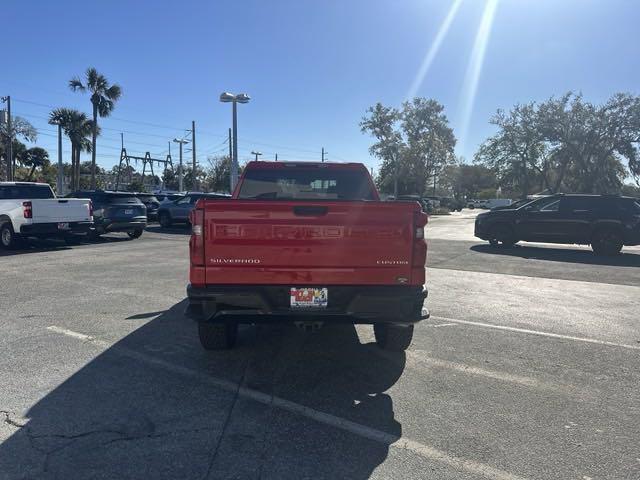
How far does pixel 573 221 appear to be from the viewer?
48.7 ft

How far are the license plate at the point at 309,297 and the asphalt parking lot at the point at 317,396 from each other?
2.31 feet

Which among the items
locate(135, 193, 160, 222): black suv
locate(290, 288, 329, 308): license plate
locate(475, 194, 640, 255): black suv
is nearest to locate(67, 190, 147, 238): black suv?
locate(135, 193, 160, 222): black suv

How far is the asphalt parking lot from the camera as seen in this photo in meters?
3.02

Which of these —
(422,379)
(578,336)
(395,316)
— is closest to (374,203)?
(395,316)

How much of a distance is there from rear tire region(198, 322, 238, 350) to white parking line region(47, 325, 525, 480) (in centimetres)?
40

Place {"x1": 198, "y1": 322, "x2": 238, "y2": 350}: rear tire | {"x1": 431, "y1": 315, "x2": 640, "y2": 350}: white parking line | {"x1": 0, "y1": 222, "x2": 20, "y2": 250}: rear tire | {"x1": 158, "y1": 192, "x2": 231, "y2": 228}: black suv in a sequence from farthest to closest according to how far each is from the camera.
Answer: {"x1": 158, "y1": 192, "x2": 231, "y2": 228}: black suv, {"x1": 0, "y1": 222, "x2": 20, "y2": 250}: rear tire, {"x1": 431, "y1": 315, "x2": 640, "y2": 350}: white parking line, {"x1": 198, "y1": 322, "x2": 238, "y2": 350}: rear tire

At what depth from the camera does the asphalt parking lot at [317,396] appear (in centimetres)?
302

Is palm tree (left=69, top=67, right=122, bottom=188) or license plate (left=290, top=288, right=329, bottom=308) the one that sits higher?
palm tree (left=69, top=67, right=122, bottom=188)

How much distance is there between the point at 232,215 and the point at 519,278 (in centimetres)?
805

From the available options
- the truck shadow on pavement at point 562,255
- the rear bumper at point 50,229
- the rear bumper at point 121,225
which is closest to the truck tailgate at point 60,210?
the rear bumper at point 50,229

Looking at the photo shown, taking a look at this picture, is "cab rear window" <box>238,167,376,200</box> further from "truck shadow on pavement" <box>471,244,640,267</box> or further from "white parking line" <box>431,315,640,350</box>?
"truck shadow on pavement" <box>471,244,640,267</box>

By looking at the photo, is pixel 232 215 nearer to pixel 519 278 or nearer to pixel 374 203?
pixel 374 203

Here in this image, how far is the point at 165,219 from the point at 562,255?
17104mm

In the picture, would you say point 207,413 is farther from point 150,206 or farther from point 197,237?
point 150,206
